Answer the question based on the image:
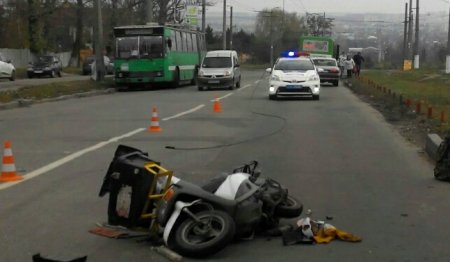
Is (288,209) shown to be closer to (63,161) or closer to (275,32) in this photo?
(63,161)

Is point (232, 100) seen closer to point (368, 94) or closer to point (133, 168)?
point (368, 94)

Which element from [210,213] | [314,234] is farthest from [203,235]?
[314,234]

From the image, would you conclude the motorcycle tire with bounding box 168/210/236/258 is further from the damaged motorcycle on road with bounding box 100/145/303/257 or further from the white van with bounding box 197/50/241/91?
the white van with bounding box 197/50/241/91

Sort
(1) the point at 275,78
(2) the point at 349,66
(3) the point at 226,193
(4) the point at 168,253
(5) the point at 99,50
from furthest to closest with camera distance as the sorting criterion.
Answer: (2) the point at 349,66 → (5) the point at 99,50 → (1) the point at 275,78 → (3) the point at 226,193 → (4) the point at 168,253

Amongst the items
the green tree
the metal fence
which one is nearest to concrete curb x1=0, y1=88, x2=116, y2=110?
the metal fence

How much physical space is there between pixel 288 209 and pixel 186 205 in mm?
1188

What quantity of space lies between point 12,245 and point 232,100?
60.2 feet

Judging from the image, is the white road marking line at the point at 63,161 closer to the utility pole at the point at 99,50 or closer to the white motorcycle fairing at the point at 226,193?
the white motorcycle fairing at the point at 226,193

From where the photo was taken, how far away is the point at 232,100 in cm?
2372

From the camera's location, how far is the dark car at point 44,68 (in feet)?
151

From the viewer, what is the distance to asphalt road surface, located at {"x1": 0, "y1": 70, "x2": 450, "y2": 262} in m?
5.57

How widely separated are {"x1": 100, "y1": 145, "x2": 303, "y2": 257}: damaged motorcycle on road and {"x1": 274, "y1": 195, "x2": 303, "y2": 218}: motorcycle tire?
119 mm

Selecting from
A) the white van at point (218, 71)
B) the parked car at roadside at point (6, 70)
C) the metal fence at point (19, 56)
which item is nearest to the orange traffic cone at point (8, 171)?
the white van at point (218, 71)

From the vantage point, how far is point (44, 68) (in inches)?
1825
